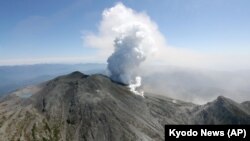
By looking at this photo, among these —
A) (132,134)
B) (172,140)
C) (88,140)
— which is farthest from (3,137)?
(172,140)

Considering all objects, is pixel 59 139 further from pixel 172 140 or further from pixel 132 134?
pixel 172 140

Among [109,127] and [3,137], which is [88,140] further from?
[3,137]

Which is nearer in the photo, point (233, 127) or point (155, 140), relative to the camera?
point (233, 127)

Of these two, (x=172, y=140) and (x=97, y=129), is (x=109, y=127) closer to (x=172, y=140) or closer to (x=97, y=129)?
(x=97, y=129)

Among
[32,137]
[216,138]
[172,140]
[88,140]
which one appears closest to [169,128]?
[172,140]

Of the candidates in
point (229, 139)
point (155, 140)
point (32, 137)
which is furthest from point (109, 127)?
point (229, 139)

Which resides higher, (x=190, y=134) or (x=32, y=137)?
(x=190, y=134)

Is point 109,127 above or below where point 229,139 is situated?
below

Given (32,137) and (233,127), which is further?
(32,137)
